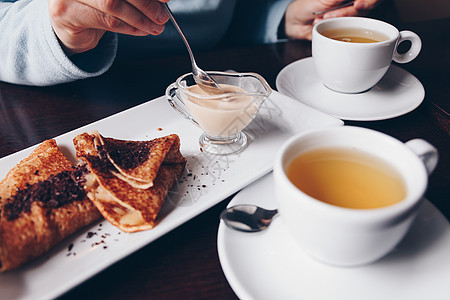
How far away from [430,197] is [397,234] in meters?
0.33

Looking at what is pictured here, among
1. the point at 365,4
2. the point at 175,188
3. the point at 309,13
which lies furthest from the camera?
the point at 309,13

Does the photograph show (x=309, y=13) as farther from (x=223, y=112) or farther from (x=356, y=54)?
(x=223, y=112)

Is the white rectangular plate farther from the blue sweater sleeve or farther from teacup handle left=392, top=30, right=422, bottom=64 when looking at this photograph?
teacup handle left=392, top=30, right=422, bottom=64

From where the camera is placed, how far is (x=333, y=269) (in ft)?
2.09

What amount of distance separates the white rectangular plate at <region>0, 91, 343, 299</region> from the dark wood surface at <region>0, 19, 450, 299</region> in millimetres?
31

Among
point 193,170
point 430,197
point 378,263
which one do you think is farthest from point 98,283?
point 430,197

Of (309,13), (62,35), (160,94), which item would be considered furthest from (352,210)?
(309,13)

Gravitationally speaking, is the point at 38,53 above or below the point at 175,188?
above

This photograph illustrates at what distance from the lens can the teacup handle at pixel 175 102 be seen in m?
1.15

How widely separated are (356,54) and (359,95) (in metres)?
0.18

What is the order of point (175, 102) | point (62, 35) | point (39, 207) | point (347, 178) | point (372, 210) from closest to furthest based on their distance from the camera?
point (372, 210) → point (347, 178) → point (39, 207) → point (175, 102) → point (62, 35)

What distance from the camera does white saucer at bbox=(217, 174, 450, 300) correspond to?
592mm

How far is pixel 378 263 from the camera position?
64cm

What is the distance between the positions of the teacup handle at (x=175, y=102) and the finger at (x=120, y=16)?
0.67 ft
